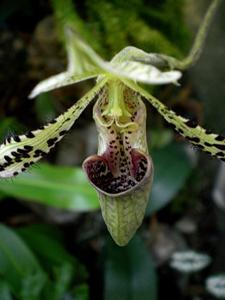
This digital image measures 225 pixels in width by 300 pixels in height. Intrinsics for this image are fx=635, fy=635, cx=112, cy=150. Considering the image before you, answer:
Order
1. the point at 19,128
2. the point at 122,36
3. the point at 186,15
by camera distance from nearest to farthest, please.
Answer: the point at 122,36, the point at 19,128, the point at 186,15

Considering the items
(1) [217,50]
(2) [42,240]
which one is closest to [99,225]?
(2) [42,240]

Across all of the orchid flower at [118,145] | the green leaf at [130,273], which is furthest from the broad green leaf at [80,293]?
the orchid flower at [118,145]

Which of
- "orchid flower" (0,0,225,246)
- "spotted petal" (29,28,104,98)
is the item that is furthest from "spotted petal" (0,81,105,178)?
"spotted petal" (29,28,104,98)

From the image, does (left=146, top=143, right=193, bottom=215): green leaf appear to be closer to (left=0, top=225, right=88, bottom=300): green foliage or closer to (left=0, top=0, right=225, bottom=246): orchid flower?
(left=0, top=225, right=88, bottom=300): green foliage

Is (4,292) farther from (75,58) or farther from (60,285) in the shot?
(75,58)

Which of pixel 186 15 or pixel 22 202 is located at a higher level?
pixel 186 15

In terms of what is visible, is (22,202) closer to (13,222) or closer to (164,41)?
(13,222)
